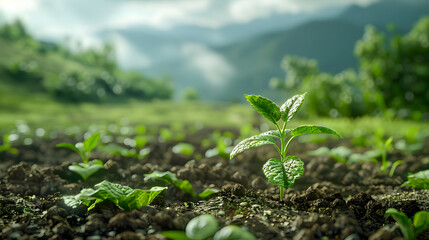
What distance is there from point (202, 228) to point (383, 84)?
46.2 ft

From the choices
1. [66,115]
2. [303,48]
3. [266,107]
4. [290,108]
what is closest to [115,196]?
[266,107]

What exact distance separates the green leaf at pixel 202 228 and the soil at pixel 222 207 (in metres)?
0.20

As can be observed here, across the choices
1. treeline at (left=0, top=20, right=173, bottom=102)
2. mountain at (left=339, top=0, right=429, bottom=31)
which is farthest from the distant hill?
treeline at (left=0, top=20, right=173, bottom=102)

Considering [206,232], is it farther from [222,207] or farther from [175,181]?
[175,181]

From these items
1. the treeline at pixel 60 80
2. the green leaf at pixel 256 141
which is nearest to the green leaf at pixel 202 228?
the green leaf at pixel 256 141

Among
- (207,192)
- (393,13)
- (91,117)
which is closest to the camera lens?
(207,192)

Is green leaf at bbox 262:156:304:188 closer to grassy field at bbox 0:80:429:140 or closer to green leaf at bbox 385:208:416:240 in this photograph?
green leaf at bbox 385:208:416:240

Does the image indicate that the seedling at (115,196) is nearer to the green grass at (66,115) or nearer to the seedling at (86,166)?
the seedling at (86,166)

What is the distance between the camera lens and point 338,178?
2.95 m

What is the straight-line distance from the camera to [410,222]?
140 centimetres

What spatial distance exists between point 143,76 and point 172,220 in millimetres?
48203

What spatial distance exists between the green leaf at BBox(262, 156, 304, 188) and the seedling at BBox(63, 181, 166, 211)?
1.92ft

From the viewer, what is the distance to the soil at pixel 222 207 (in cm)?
151

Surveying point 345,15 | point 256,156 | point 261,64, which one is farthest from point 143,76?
point 345,15
